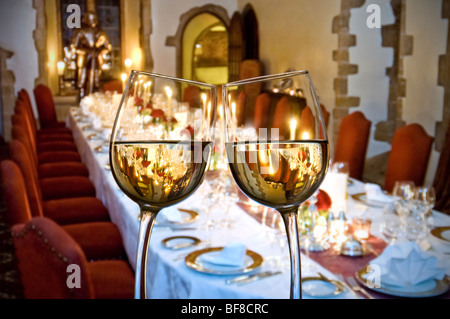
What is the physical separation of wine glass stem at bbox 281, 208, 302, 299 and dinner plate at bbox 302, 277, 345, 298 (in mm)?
792

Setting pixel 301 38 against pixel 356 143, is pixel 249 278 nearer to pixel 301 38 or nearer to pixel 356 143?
pixel 356 143

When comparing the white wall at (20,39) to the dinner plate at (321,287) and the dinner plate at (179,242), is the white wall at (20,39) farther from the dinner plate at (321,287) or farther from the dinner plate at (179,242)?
the dinner plate at (321,287)

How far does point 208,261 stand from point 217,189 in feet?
2.29

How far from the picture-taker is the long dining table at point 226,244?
1296 millimetres

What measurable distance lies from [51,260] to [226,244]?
2.11 ft

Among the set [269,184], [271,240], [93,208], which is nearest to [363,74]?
[93,208]

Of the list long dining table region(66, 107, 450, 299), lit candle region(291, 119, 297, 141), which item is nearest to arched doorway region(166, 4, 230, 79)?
long dining table region(66, 107, 450, 299)

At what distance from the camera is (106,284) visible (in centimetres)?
212

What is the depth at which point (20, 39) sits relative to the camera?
33.1 feet

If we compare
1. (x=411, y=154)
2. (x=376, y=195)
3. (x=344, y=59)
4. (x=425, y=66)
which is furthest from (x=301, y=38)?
(x=376, y=195)

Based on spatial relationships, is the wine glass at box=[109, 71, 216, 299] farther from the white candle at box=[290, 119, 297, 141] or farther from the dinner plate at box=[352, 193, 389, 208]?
the dinner plate at box=[352, 193, 389, 208]

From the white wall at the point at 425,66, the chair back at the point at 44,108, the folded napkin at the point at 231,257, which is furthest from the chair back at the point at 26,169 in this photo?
the chair back at the point at 44,108
